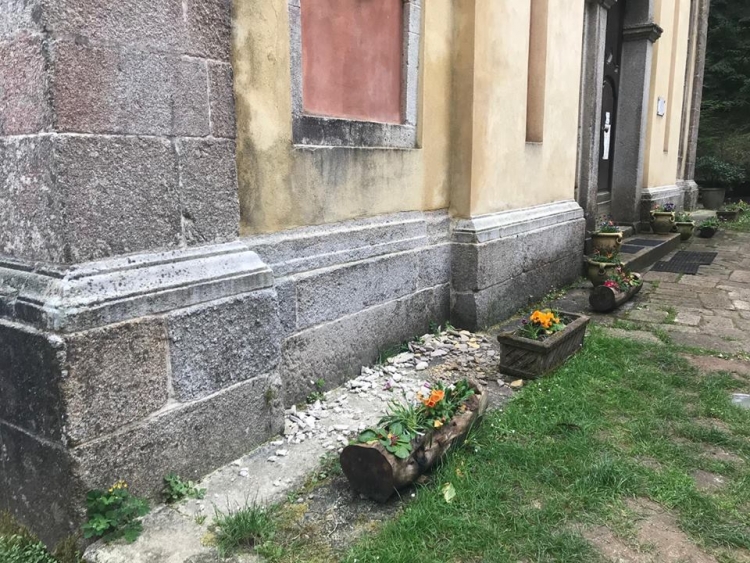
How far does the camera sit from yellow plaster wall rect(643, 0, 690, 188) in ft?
33.2

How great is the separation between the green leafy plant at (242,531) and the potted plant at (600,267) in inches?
187

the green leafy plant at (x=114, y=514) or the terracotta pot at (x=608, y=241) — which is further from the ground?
the terracotta pot at (x=608, y=241)

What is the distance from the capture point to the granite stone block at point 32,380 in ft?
6.72

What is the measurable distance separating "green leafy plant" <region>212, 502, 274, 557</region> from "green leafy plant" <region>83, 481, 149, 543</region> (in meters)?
0.29

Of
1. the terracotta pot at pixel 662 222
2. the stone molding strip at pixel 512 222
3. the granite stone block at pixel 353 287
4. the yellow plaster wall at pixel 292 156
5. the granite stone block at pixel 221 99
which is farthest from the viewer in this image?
the terracotta pot at pixel 662 222

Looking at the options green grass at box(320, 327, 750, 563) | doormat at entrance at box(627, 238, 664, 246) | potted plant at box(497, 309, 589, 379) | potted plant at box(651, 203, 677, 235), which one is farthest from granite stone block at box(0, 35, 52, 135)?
potted plant at box(651, 203, 677, 235)

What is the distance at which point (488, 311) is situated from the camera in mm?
4926

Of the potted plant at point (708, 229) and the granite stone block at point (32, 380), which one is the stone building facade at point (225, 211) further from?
the potted plant at point (708, 229)

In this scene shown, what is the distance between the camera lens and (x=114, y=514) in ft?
7.16

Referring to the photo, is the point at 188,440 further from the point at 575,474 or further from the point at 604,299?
the point at 604,299

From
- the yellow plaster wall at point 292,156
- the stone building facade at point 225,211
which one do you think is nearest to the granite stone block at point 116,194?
the stone building facade at point 225,211

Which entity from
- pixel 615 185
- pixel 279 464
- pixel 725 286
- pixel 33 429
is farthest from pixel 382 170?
pixel 615 185

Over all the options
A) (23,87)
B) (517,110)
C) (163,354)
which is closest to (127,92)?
(23,87)

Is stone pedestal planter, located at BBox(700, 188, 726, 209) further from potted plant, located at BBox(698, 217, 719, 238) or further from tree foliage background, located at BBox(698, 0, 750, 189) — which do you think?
potted plant, located at BBox(698, 217, 719, 238)
